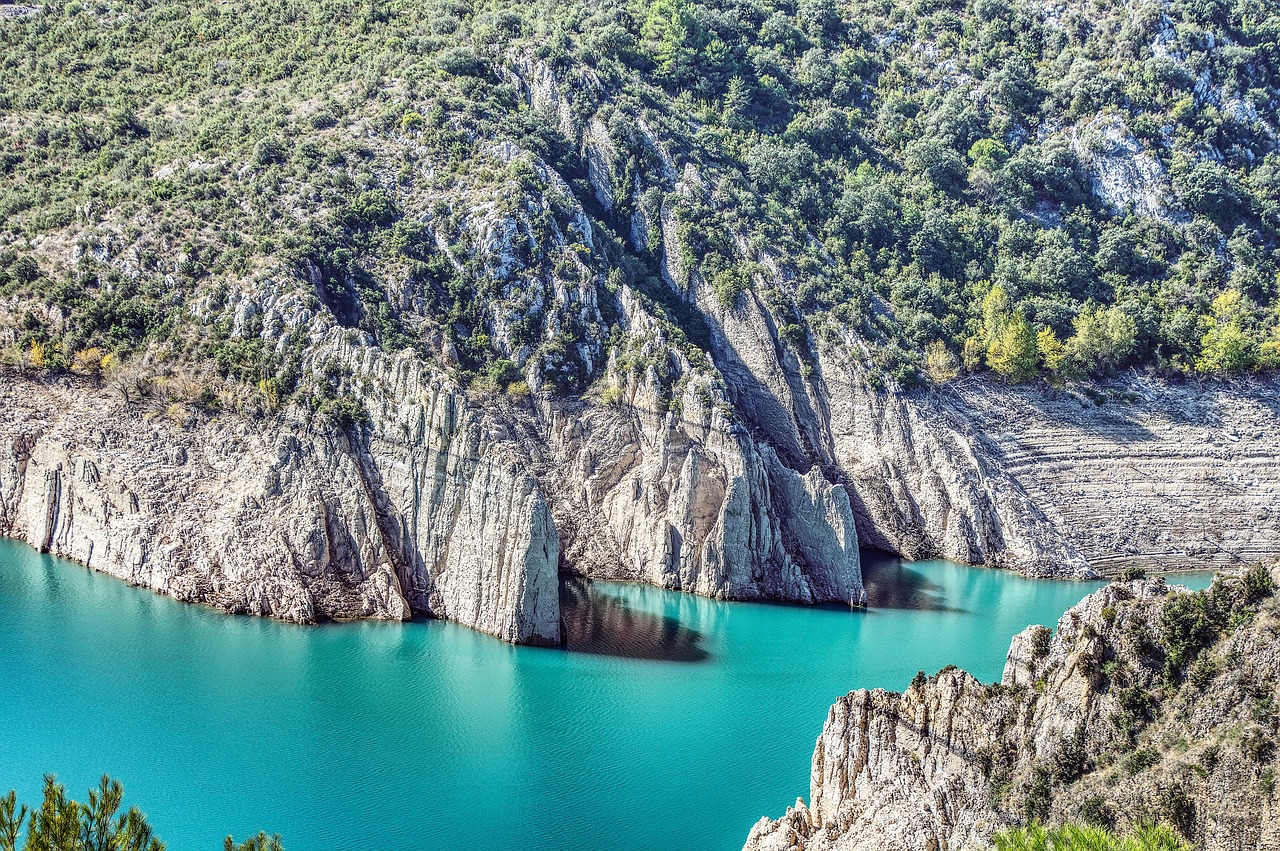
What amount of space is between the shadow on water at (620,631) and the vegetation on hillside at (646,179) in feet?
41.0

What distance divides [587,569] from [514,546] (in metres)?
10.7

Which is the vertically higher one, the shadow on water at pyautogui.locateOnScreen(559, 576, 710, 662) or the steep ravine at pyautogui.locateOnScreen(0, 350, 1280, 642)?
the steep ravine at pyautogui.locateOnScreen(0, 350, 1280, 642)

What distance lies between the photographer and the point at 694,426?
179 feet

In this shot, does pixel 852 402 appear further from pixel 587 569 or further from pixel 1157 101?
pixel 1157 101

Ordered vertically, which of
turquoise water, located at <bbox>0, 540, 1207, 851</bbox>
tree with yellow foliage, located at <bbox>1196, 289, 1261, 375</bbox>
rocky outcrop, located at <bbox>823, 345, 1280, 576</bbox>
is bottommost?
turquoise water, located at <bbox>0, 540, 1207, 851</bbox>

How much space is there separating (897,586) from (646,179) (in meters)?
32.0

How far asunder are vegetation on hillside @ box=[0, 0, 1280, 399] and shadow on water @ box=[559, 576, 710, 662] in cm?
1250

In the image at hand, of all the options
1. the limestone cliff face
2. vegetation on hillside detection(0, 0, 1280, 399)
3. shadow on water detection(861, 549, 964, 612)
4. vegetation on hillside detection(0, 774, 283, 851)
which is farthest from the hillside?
vegetation on hillside detection(0, 774, 283, 851)

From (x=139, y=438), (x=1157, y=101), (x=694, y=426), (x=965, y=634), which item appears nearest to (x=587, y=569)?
(x=694, y=426)

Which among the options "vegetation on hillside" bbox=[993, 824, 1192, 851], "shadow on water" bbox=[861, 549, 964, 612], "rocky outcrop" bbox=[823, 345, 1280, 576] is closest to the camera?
"vegetation on hillside" bbox=[993, 824, 1192, 851]

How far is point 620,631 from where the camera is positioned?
46.4 metres

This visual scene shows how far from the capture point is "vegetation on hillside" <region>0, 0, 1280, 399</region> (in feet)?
183

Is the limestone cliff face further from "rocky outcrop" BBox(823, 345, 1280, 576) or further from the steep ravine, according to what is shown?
"rocky outcrop" BBox(823, 345, 1280, 576)

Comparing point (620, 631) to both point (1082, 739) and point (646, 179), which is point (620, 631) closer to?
point (1082, 739)
